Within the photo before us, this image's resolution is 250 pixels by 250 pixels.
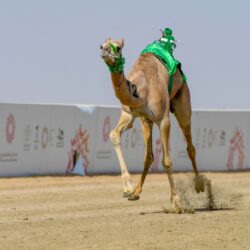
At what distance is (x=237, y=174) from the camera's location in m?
26.0

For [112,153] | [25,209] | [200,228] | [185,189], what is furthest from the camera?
[112,153]

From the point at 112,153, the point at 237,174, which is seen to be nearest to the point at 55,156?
the point at 112,153

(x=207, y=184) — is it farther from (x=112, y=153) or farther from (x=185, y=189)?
(x=112, y=153)

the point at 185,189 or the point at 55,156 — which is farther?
the point at 55,156

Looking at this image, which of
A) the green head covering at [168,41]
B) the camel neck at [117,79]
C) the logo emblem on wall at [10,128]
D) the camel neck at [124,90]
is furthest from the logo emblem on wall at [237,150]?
the camel neck at [117,79]

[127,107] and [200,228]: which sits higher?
[127,107]

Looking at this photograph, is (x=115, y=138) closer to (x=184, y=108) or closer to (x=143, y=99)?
(x=143, y=99)

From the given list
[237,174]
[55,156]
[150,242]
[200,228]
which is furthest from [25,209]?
[237,174]

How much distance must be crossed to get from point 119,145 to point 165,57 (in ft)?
6.02

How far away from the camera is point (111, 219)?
11984 millimetres

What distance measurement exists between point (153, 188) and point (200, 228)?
8.47 meters

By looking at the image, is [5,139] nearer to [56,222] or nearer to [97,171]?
[97,171]

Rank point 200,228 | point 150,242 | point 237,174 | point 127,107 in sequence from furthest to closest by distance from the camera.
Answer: point 237,174
point 127,107
point 200,228
point 150,242

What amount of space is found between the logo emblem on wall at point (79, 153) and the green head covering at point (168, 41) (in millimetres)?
7904
